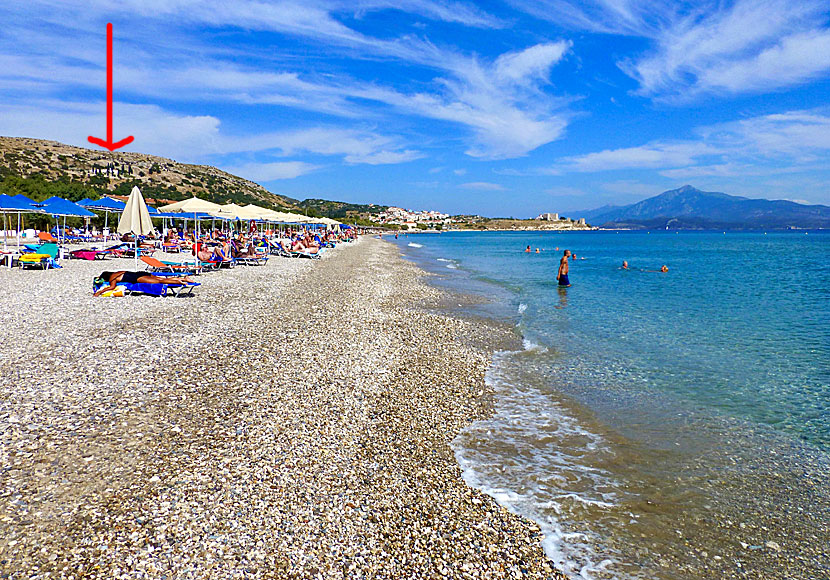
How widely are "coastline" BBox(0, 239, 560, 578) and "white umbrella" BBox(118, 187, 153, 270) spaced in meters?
5.72

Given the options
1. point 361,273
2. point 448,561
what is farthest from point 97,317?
point 361,273

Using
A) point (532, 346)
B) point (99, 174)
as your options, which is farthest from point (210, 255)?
point (99, 174)

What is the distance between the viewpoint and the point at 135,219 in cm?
1622

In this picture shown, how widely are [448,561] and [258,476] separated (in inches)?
78.8

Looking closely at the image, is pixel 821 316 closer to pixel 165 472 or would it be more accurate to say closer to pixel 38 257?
pixel 165 472

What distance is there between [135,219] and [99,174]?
222 ft

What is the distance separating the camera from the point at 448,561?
384cm

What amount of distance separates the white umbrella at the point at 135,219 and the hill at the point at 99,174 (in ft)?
112

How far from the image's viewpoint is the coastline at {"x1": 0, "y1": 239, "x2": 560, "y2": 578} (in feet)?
12.2

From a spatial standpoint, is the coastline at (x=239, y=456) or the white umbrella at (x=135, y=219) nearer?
the coastline at (x=239, y=456)

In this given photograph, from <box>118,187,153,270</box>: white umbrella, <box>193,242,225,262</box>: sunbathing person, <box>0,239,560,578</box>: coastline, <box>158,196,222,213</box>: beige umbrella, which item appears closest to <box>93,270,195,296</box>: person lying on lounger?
<box>118,187,153,270</box>: white umbrella

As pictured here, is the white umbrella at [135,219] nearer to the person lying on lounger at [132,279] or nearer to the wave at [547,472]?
the person lying on lounger at [132,279]

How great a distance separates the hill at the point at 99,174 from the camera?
52.9 metres

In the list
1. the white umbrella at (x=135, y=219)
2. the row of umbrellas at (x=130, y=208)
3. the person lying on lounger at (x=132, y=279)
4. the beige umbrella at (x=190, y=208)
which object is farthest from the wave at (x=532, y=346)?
the beige umbrella at (x=190, y=208)
